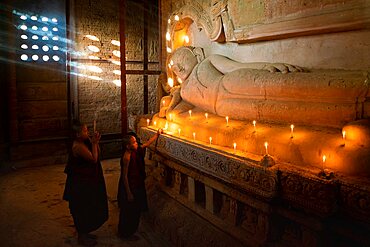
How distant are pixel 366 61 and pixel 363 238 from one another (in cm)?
166

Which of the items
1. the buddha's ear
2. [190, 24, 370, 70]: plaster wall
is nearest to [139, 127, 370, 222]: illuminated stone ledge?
[190, 24, 370, 70]: plaster wall

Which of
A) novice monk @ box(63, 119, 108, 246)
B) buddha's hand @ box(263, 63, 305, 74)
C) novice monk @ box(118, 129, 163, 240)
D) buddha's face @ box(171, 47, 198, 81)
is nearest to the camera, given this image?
buddha's hand @ box(263, 63, 305, 74)

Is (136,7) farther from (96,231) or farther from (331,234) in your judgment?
(331,234)

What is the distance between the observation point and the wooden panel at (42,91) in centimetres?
661

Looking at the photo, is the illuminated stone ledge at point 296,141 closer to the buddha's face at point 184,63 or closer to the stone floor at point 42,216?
the buddha's face at point 184,63

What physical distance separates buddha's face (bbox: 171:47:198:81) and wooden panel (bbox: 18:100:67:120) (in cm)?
346

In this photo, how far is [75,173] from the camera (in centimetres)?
332

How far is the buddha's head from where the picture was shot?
4.48 metres

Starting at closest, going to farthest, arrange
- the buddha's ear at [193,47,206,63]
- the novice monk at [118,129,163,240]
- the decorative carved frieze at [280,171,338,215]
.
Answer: the decorative carved frieze at [280,171,338,215], the novice monk at [118,129,163,240], the buddha's ear at [193,47,206,63]

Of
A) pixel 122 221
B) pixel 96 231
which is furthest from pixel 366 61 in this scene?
pixel 96 231

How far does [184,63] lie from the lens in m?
4.51

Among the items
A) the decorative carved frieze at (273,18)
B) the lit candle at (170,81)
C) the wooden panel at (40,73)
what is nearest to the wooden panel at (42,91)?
the wooden panel at (40,73)

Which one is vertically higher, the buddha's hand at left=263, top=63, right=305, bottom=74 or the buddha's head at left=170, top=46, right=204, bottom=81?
the buddha's head at left=170, top=46, right=204, bottom=81

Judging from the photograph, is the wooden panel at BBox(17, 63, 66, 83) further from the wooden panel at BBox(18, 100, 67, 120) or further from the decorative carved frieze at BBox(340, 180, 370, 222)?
the decorative carved frieze at BBox(340, 180, 370, 222)
